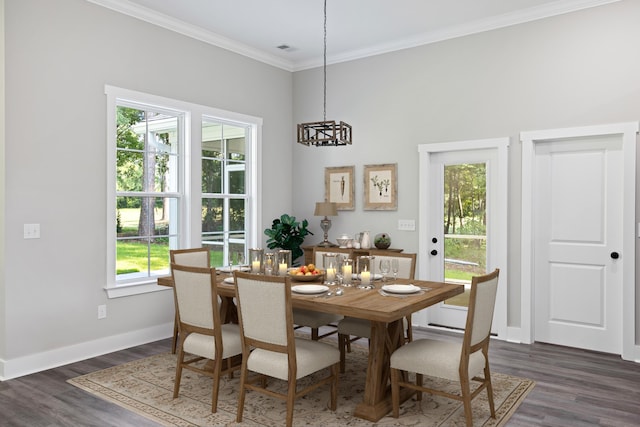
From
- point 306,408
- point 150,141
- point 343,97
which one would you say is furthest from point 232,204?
point 306,408

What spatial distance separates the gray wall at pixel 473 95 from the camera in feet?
14.1

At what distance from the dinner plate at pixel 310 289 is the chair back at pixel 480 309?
0.94 meters

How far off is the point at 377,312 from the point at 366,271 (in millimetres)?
807

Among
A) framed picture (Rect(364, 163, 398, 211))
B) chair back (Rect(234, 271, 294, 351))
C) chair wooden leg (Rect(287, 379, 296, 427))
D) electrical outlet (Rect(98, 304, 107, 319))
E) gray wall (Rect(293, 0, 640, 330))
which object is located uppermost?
gray wall (Rect(293, 0, 640, 330))

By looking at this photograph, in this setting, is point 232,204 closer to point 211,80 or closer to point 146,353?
point 211,80

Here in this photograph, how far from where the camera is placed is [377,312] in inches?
104

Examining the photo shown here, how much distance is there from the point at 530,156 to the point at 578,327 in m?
1.68

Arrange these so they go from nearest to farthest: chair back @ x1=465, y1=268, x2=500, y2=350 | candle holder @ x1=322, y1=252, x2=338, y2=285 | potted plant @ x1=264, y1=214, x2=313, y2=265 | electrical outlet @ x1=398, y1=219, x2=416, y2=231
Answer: chair back @ x1=465, y1=268, x2=500, y2=350
candle holder @ x1=322, y1=252, x2=338, y2=285
electrical outlet @ x1=398, y1=219, x2=416, y2=231
potted plant @ x1=264, y1=214, x2=313, y2=265

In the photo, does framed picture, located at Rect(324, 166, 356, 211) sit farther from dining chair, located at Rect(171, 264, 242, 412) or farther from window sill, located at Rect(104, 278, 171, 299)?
dining chair, located at Rect(171, 264, 242, 412)

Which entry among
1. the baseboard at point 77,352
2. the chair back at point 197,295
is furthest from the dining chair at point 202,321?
the baseboard at point 77,352

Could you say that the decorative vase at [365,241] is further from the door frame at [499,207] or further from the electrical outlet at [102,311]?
the electrical outlet at [102,311]

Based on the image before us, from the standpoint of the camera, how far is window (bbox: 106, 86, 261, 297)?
4512mm

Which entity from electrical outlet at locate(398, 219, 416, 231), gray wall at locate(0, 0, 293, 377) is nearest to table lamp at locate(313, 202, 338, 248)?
electrical outlet at locate(398, 219, 416, 231)

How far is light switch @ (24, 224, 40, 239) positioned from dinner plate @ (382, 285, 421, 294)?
2790 millimetres
